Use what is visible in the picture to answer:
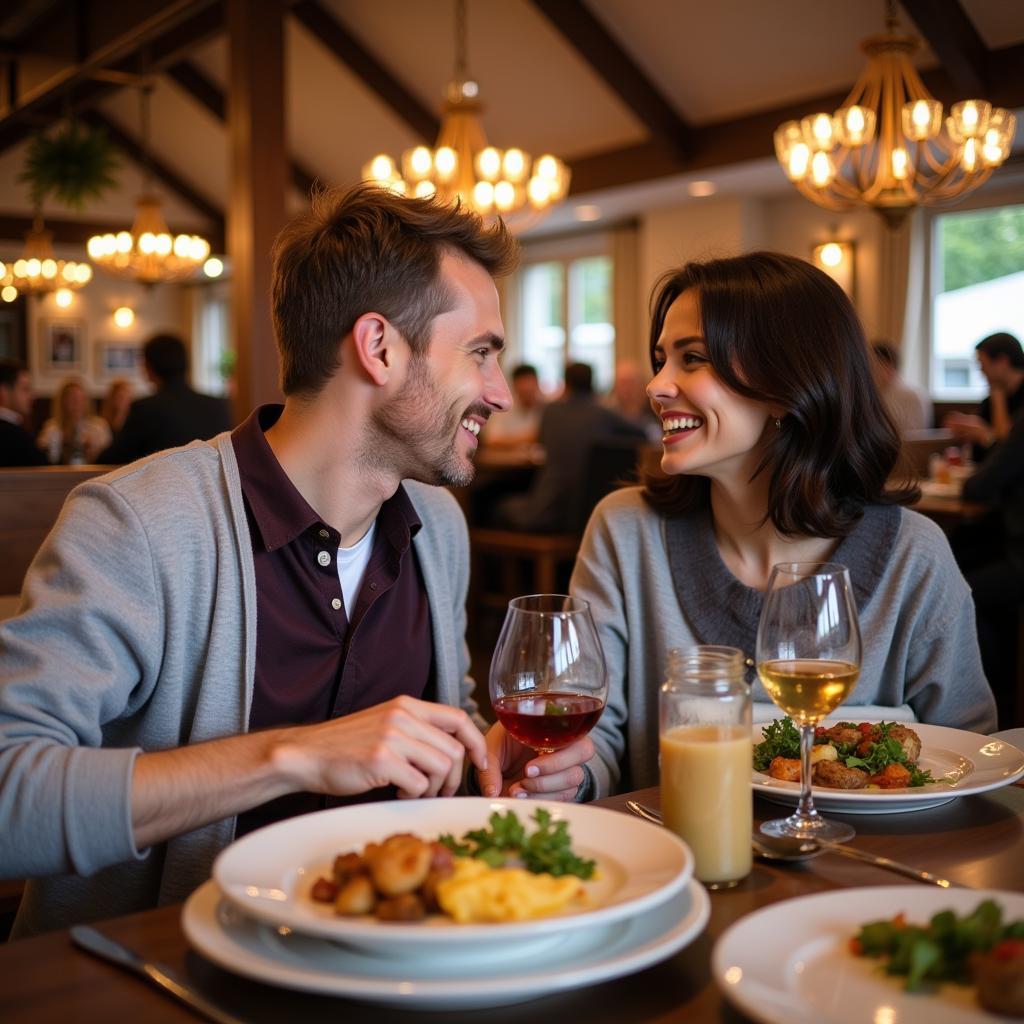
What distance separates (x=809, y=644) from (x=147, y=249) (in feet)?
26.6

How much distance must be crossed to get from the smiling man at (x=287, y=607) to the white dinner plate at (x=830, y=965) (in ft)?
1.14

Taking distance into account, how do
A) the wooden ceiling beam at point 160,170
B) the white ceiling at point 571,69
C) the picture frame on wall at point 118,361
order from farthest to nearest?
the picture frame on wall at point 118,361 < the wooden ceiling beam at point 160,170 < the white ceiling at point 571,69

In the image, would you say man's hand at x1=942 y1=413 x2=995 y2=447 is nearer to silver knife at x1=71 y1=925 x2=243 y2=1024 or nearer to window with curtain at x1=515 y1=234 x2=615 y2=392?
silver knife at x1=71 y1=925 x2=243 y2=1024

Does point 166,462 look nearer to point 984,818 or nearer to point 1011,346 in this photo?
point 984,818

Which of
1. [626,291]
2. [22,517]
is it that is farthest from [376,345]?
[626,291]

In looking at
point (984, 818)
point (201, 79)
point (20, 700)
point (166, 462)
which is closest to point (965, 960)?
point (984, 818)

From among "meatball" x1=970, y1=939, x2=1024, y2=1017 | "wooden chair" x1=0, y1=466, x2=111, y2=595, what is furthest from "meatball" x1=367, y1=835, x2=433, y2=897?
"wooden chair" x1=0, y1=466, x2=111, y2=595

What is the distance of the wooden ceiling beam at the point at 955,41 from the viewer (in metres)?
6.31

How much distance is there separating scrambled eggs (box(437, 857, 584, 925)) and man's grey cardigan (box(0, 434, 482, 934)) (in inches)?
18.6

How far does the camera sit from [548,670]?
1153 millimetres

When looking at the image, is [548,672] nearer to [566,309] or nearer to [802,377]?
[802,377]

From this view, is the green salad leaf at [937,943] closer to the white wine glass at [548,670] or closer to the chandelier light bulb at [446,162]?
the white wine glass at [548,670]

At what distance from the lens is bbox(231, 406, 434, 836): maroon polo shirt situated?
1.45m

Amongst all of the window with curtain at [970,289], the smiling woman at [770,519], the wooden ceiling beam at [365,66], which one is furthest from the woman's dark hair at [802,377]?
the wooden ceiling beam at [365,66]
